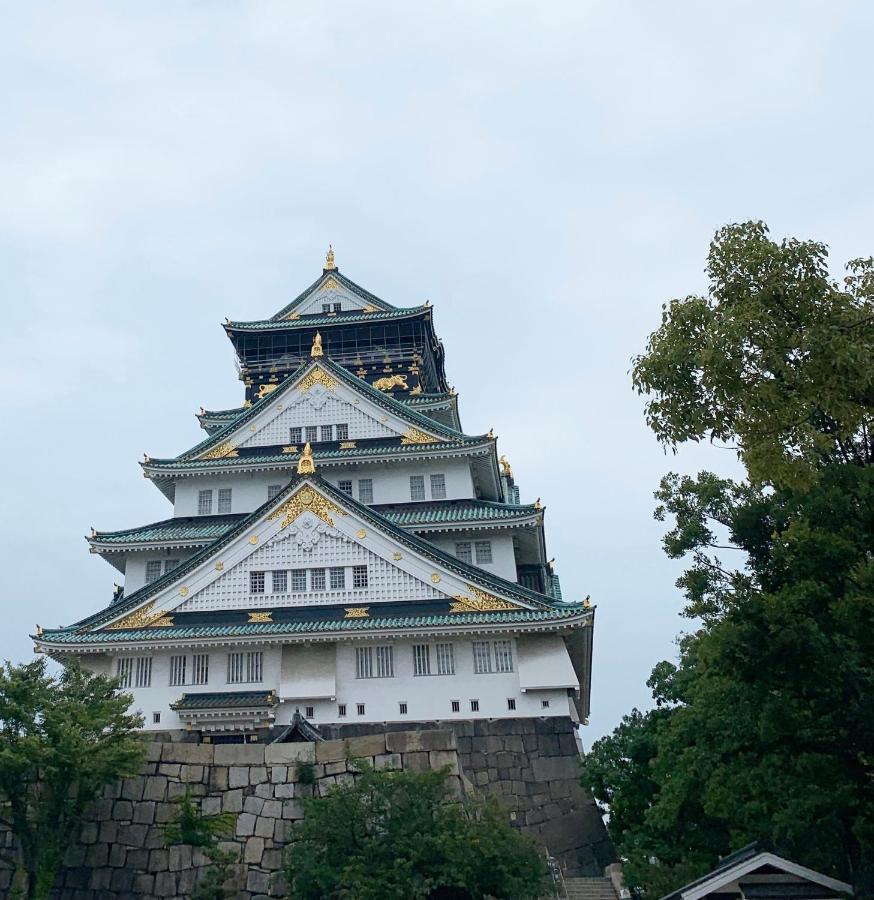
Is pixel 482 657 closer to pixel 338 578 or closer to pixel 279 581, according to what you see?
pixel 338 578

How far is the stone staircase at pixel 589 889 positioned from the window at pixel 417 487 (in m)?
15.5

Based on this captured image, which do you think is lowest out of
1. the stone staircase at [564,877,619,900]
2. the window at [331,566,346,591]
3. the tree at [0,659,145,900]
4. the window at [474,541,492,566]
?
the stone staircase at [564,877,619,900]

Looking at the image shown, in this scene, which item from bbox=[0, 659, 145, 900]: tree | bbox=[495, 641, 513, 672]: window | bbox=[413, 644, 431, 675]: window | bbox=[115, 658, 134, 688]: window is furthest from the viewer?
bbox=[115, 658, 134, 688]: window

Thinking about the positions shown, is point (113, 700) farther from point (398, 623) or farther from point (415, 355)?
point (415, 355)

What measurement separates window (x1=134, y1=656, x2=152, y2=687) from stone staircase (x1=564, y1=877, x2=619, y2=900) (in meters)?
14.3

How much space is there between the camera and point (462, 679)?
2975 centimetres

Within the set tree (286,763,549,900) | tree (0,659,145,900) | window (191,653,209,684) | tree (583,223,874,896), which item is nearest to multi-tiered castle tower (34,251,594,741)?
window (191,653,209,684)

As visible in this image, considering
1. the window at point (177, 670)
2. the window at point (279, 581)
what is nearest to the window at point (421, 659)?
A: the window at point (279, 581)

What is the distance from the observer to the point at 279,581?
105 feet

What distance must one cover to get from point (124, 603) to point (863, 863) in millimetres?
23312

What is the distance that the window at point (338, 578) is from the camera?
31.7 m

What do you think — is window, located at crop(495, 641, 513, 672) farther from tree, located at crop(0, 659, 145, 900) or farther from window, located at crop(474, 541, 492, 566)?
tree, located at crop(0, 659, 145, 900)

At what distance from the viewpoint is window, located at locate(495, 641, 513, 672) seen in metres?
29.8

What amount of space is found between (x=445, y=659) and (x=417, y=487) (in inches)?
341
